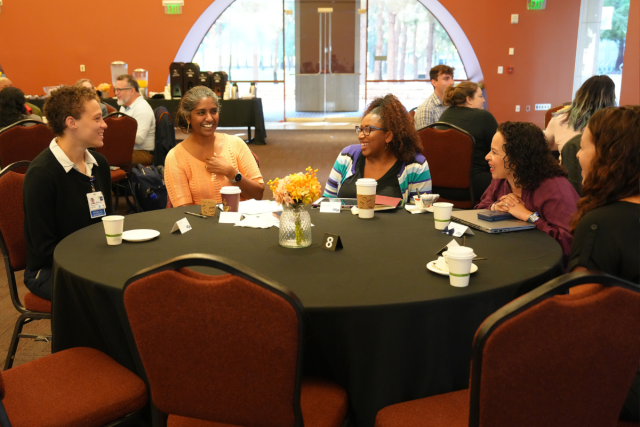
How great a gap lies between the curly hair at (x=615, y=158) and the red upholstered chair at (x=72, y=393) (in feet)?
4.91

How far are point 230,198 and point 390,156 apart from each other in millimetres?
1041

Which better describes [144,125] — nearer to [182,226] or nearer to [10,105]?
[10,105]

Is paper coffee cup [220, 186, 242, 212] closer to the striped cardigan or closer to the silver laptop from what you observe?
the striped cardigan

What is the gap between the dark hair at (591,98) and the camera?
12.7 feet

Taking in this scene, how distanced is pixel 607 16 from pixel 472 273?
39.7 ft

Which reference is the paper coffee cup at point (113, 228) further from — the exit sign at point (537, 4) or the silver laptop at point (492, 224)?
the exit sign at point (537, 4)

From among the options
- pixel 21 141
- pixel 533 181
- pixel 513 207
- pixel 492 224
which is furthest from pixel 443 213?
pixel 21 141

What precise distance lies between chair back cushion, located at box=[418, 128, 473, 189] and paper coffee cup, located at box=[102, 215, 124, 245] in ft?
7.96

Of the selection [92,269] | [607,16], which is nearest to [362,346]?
[92,269]

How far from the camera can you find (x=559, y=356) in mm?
1093

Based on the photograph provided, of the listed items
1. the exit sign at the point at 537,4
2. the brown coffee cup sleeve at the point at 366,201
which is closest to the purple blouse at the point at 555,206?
the brown coffee cup sleeve at the point at 366,201

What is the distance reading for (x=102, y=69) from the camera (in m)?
11.3

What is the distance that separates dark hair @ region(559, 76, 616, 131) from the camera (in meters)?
3.87

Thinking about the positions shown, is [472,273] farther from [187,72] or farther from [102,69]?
[102,69]
